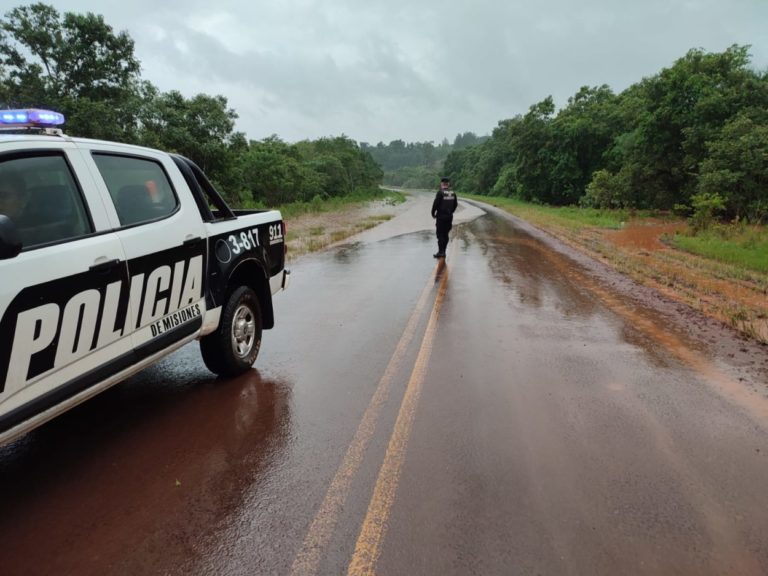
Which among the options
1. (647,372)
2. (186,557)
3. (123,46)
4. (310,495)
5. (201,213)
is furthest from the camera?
(123,46)

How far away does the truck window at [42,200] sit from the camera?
9.02 feet

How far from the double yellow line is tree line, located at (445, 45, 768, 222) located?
18790mm

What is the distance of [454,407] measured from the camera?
13.6 ft

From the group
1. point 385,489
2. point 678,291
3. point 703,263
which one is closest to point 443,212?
point 678,291

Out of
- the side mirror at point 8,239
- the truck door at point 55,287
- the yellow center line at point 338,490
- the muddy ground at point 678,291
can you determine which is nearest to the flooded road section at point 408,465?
the yellow center line at point 338,490

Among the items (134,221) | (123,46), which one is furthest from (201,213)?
(123,46)

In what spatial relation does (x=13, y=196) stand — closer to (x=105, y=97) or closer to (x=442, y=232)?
(x=442, y=232)

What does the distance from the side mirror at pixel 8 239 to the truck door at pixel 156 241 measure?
2.80 feet

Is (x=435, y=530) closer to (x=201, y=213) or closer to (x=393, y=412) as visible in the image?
(x=393, y=412)

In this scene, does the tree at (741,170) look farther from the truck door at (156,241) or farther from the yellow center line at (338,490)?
the truck door at (156,241)

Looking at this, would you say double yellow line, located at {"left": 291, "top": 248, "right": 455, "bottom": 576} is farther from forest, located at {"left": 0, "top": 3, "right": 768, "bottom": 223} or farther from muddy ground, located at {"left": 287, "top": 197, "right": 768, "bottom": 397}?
forest, located at {"left": 0, "top": 3, "right": 768, "bottom": 223}

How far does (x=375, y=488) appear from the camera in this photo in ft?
9.92

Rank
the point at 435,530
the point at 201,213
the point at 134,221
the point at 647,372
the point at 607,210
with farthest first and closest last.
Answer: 1. the point at 607,210
2. the point at 647,372
3. the point at 201,213
4. the point at 134,221
5. the point at 435,530

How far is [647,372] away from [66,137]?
5356mm
